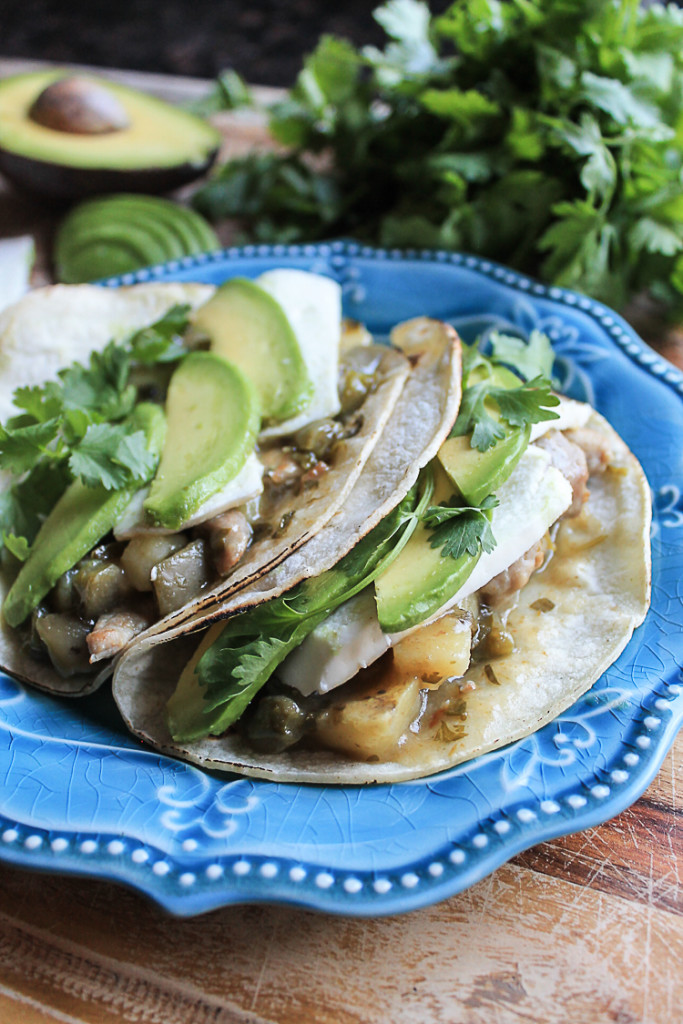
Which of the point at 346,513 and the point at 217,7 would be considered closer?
the point at 346,513

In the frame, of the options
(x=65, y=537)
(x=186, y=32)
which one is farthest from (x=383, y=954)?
(x=186, y=32)

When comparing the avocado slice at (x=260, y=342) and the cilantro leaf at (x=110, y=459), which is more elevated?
the avocado slice at (x=260, y=342)

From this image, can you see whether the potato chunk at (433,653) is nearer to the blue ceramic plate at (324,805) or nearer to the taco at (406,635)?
the taco at (406,635)

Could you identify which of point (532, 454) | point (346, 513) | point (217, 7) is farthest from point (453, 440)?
point (217, 7)

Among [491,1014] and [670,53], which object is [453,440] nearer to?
[491,1014]

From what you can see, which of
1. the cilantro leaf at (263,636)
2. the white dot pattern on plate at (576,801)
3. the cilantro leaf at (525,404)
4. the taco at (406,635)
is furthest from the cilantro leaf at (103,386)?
the white dot pattern on plate at (576,801)
